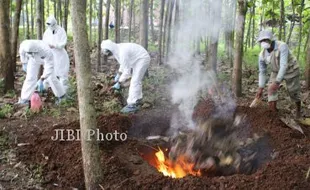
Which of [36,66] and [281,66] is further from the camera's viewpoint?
[36,66]

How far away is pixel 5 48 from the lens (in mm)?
8023

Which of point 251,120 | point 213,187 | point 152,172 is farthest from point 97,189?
point 251,120

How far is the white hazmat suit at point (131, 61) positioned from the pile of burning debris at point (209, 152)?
1823mm

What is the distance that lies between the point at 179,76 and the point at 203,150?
5751mm

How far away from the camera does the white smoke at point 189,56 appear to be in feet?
24.2

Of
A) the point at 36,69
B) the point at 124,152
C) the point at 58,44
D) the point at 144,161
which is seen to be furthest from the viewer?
the point at 58,44

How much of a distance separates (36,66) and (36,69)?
0.21ft

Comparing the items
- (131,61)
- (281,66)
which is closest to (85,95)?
(281,66)

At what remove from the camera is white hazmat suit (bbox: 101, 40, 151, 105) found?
7152mm

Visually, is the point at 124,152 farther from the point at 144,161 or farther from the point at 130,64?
the point at 130,64

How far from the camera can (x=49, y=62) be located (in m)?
7.73

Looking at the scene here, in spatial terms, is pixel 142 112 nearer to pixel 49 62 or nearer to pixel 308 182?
pixel 49 62

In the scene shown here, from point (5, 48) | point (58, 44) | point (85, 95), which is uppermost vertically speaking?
point (58, 44)

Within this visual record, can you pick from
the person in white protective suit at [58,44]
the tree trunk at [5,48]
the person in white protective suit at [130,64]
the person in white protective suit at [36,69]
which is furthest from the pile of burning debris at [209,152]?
the tree trunk at [5,48]
